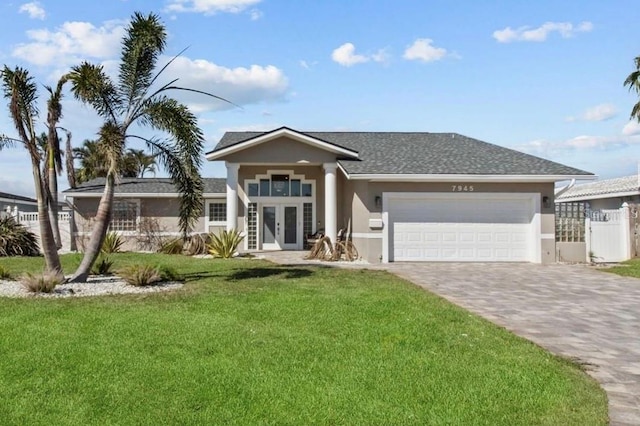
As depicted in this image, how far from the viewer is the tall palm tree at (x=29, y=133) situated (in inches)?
449

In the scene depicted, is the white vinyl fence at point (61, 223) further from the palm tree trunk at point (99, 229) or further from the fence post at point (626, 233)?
the fence post at point (626, 233)

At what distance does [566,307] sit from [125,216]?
20608mm

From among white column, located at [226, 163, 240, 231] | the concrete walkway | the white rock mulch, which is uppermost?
white column, located at [226, 163, 240, 231]

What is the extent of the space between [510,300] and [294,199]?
13.9 m

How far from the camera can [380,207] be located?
18.4 meters


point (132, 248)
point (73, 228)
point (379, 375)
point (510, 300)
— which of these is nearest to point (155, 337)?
point (379, 375)

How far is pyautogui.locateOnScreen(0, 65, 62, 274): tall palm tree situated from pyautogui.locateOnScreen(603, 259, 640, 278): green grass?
15.9m

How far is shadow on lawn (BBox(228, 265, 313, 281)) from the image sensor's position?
1316 centimetres

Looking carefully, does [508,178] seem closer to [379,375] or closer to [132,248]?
[379,375]

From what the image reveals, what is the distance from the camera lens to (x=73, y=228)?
24438mm

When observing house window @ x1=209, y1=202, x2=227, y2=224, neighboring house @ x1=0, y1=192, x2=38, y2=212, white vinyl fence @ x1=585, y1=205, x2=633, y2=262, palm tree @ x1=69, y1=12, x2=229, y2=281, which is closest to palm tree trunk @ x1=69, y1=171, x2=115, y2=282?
palm tree @ x1=69, y1=12, x2=229, y2=281

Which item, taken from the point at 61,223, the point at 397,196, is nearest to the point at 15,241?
the point at 61,223

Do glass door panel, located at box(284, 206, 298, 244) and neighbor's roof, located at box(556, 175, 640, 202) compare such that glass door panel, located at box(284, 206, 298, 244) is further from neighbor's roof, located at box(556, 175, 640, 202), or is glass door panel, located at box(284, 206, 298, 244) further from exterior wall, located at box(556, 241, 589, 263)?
neighbor's roof, located at box(556, 175, 640, 202)

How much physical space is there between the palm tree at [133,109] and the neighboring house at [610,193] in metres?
19.0
